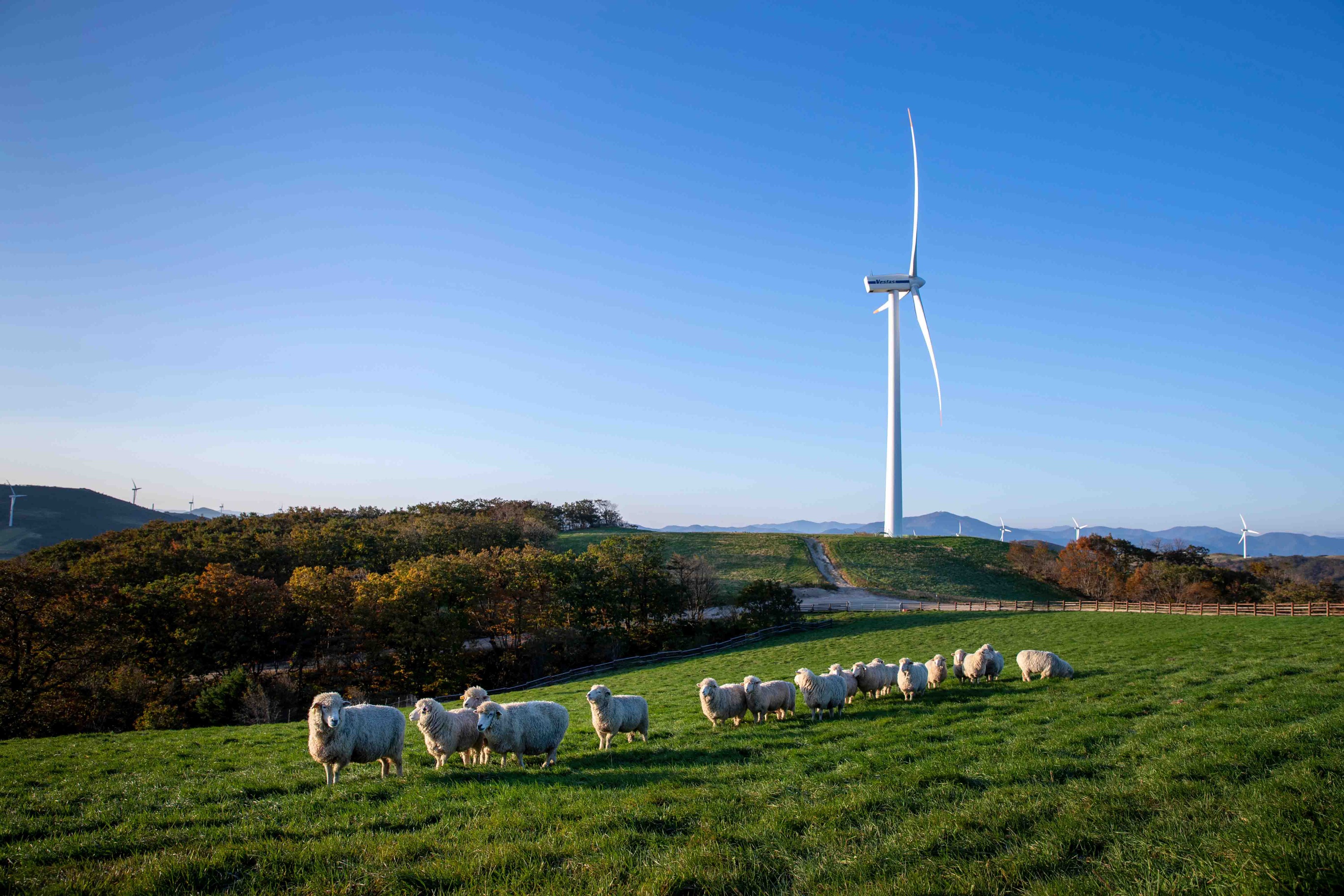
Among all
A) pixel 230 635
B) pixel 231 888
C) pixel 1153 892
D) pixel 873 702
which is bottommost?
pixel 230 635

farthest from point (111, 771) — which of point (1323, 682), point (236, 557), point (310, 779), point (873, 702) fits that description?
point (236, 557)

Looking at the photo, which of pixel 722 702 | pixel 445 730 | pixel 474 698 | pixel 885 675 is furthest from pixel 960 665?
pixel 445 730

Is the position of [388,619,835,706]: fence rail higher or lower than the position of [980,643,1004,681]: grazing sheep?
lower

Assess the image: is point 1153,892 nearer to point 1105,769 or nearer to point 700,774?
point 1105,769

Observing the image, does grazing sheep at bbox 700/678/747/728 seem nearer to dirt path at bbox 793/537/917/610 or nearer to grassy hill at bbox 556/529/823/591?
dirt path at bbox 793/537/917/610

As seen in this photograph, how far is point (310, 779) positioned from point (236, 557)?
44288 millimetres

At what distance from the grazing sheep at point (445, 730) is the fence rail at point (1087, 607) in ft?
133

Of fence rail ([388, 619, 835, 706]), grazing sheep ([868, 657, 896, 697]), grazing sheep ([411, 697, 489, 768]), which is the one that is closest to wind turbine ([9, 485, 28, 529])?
fence rail ([388, 619, 835, 706])

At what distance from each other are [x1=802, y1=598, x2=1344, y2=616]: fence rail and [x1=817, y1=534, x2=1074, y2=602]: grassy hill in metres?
5.45

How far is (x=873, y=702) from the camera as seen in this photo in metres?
16.5

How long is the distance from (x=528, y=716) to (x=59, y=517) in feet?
604

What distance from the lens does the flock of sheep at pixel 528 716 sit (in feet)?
33.8

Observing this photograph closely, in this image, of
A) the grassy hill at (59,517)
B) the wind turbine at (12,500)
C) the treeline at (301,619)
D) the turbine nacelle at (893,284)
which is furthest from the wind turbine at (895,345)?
the grassy hill at (59,517)

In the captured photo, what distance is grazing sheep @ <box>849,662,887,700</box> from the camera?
17172mm
